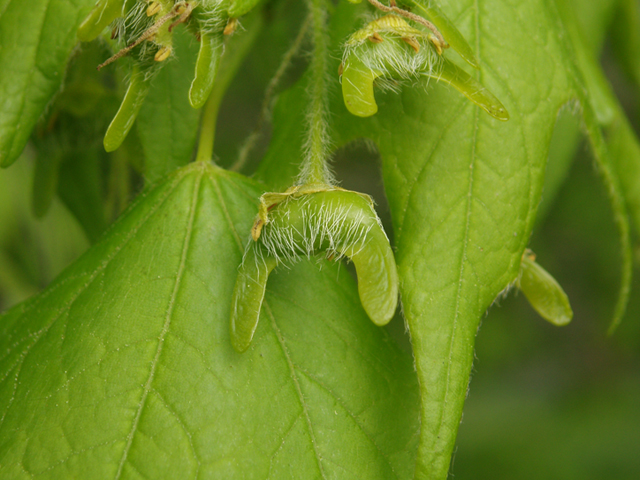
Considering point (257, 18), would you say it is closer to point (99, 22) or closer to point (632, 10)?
point (99, 22)

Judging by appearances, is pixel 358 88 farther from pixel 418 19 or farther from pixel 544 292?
pixel 544 292

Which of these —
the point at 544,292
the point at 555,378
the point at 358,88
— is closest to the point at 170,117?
the point at 358,88

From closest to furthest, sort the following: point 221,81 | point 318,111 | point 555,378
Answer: point 318,111 → point 221,81 → point 555,378

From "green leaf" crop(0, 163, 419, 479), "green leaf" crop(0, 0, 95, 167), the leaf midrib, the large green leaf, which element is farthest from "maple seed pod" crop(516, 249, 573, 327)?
"green leaf" crop(0, 0, 95, 167)

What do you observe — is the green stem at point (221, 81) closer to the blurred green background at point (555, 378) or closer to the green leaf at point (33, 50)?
the green leaf at point (33, 50)

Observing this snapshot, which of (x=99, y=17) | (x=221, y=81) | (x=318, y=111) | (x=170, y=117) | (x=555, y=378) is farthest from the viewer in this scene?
(x=555, y=378)

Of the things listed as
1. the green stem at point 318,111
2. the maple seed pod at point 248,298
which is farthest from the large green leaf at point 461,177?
the maple seed pod at point 248,298

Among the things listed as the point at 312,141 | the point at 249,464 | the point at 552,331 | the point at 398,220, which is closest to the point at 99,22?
the point at 312,141

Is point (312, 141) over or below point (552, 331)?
over
